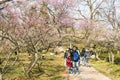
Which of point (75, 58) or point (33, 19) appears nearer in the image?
point (75, 58)

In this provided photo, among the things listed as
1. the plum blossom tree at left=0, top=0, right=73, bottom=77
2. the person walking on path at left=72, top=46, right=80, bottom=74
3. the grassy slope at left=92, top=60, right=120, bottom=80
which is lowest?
the grassy slope at left=92, top=60, right=120, bottom=80

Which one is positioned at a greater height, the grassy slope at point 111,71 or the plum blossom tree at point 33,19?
the plum blossom tree at point 33,19

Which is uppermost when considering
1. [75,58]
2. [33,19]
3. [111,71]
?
[33,19]

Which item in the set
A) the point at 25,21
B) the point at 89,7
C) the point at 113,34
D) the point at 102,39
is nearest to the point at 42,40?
the point at 25,21

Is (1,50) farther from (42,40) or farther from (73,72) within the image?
(73,72)

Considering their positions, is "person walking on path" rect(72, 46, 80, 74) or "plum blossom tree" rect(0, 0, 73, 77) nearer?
"person walking on path" rect(72, 46, 80, 74)

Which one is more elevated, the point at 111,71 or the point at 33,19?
the point at 33,19

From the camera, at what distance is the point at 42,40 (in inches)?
1008

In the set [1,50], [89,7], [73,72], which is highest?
[89,7]

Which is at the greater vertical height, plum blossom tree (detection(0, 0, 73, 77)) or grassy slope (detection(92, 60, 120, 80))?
plum blossom tree (detection(0, 0, 73, 77))

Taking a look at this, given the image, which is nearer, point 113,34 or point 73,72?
point 73,72

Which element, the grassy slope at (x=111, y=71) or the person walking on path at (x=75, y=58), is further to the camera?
the grassy slope at (x=111, y=71)

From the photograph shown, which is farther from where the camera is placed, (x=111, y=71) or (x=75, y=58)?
(x=111, y=71)

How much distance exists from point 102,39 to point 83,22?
4.09 metres
